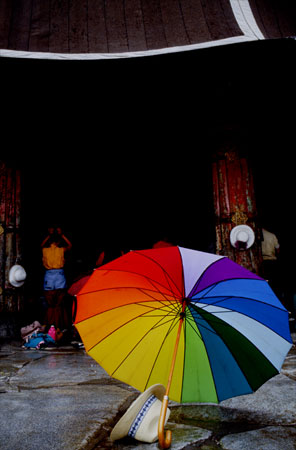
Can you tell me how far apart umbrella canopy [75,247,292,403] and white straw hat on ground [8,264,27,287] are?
3859 mm

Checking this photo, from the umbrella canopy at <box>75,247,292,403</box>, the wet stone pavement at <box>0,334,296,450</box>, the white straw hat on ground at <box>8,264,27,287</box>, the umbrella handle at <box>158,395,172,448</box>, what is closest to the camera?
the umbrella handle at <box>158,395,172,448</box>

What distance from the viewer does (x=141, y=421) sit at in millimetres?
1764

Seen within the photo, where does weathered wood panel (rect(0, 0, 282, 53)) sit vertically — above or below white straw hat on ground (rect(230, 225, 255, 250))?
above

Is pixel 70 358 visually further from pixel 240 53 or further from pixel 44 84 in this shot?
pixel 240 53

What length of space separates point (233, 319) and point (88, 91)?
4.27 m

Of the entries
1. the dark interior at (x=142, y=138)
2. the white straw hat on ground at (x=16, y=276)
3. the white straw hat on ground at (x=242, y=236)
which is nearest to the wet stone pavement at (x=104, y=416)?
the white straw hat on ground at (x=16, y=276)

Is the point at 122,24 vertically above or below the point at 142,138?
above

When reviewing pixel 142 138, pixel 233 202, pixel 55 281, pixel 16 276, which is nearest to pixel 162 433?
pixel 16 276

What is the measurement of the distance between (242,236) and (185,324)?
3.79m

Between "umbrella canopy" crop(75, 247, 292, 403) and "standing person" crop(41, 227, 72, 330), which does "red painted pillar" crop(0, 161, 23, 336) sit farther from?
"umbrella canopy" crop(75, 247, 292, 403)

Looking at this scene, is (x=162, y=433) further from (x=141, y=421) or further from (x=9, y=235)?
(x=9, y=235)

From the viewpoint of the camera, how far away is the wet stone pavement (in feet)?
5.85

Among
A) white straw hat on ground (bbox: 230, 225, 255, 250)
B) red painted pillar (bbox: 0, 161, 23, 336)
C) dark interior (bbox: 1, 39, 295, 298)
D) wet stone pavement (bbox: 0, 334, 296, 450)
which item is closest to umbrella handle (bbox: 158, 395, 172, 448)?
wet stone pavement (bbox: 0, 334, 296, 450)

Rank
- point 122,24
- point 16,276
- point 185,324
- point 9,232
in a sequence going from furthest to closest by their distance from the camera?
point 9,232 → point 16,276 → point 122,24 → point 185,324
